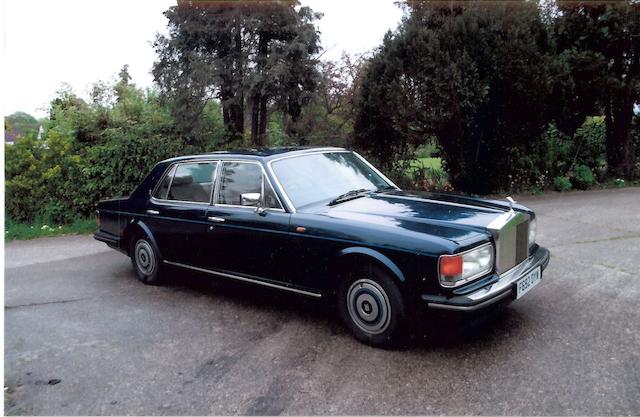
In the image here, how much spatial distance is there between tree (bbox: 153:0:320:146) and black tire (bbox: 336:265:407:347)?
6.28 metres

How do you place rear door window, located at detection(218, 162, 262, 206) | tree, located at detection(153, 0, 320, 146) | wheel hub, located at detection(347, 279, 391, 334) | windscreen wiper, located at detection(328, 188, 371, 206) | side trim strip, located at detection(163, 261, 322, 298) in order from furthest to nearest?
1. tree, located at detection(153, 0, 320, 146)
2. rear door window, located at detection(218, 162, 262, 206)
3. windscreen wiper, located at detection(328, 188, 371, 206)
4. side trim strip, located at detection(163, 261, 322, 298)
5. wheel hub, located at detection(347, 279, 391, 334)

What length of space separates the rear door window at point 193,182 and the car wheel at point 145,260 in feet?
2.05

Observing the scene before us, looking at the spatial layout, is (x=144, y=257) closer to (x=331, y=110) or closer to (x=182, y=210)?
(x=182, y=210)

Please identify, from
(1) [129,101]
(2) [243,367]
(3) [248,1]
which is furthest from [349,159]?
(1) [129,101]

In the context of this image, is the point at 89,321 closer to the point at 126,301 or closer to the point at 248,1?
the point at 126,301

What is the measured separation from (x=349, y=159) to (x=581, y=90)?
324 inches

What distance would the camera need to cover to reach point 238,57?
980cm

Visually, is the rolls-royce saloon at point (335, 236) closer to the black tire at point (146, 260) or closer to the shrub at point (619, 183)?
the black tire at point (146, 260)

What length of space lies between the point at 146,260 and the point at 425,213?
328 centimetres

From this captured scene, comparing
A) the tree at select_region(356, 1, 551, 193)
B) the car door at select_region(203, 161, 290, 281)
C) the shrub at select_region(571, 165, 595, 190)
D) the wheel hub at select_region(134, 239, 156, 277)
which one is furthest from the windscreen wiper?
the shrub at select_region(571, 165, 595, 190)

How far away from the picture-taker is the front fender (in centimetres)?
356

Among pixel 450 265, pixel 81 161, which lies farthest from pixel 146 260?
pixel 81 161

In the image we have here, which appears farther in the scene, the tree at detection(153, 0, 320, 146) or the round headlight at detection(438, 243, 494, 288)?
the tree at detection(153, 0, 320, 146)

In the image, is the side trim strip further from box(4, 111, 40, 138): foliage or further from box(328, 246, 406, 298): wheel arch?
box(4, 111, 40, 138): foliage
